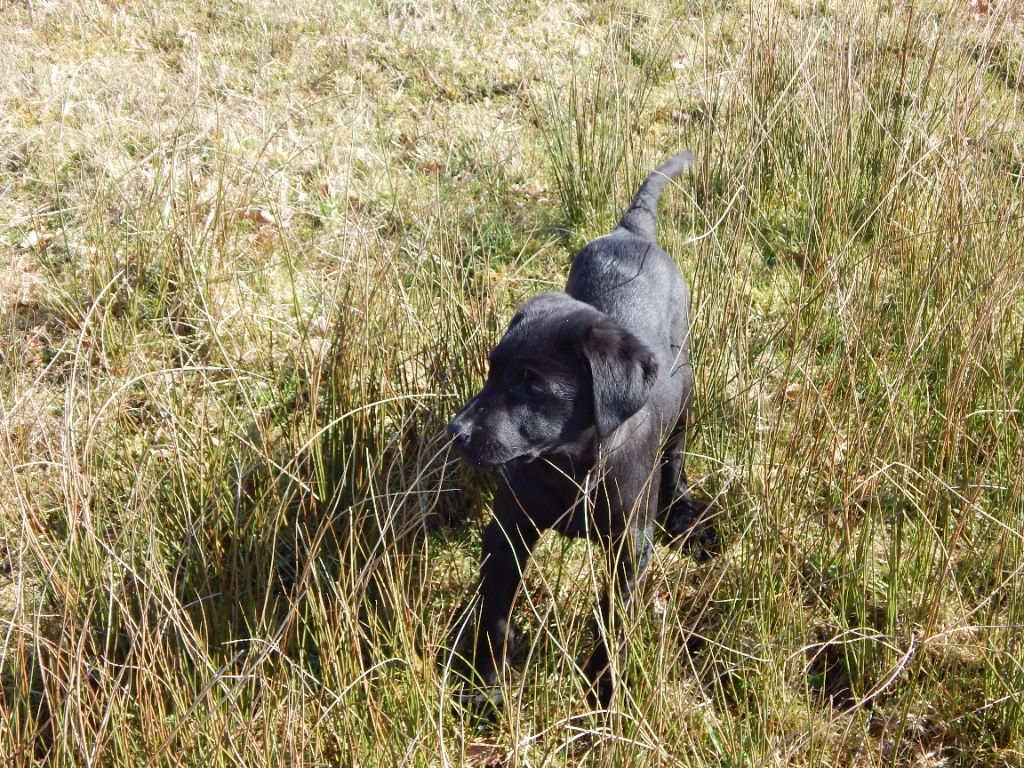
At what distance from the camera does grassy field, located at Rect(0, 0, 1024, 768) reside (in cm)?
252

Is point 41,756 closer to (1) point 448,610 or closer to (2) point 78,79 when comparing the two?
(1) point 448,610

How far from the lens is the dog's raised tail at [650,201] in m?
4.09

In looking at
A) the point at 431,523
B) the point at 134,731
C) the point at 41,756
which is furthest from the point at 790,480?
the point at 41,756

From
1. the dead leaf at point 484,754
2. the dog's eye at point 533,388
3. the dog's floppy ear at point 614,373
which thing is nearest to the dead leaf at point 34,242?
the dog's eye at point 533,388

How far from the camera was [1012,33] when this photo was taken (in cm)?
584

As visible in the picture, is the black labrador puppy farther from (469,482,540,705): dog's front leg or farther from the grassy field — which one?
the grassy field

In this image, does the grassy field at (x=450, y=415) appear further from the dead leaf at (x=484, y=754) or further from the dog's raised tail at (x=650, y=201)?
the dog's raised tail at (x=650, y=201)

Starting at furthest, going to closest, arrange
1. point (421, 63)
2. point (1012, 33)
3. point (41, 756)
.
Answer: point (421, 63)
point (1012, 33)
point (41, 756)

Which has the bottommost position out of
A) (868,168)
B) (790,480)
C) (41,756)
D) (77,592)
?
(41,756)

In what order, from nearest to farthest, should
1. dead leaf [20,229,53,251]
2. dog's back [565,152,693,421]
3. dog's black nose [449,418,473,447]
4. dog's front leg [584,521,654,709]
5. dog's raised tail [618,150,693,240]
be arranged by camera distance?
dog's black nose [449,418,473,447], dog's front leg [584,521,654,709], dog's back [565,152,693,421], dog's raised tail [618,150,693,240], dead leaf [20,229,53,251]

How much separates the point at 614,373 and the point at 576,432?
0.84 feet

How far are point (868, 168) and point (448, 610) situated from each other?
326 cm

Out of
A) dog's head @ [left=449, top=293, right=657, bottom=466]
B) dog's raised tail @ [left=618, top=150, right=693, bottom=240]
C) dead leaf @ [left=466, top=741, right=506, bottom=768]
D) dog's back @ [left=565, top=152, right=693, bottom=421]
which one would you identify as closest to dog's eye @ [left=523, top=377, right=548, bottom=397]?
dog's head @ [left=449, top=293, right=657, bottom=466]

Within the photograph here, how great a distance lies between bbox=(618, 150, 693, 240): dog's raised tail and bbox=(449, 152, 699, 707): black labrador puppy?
46cm
